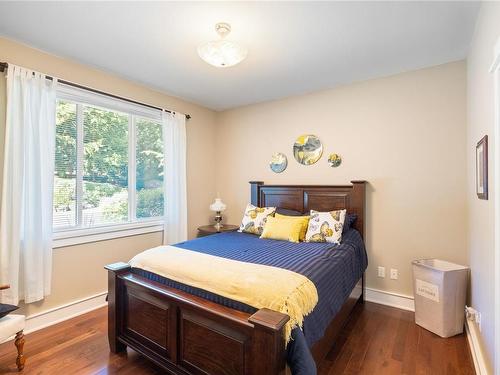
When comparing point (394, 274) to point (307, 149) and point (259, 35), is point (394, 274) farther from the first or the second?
point (259, 35)

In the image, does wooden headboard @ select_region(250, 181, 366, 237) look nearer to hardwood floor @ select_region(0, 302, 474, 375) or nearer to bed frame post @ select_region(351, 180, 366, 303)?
bed frame post @ select_region(351, 180, 366, 303)

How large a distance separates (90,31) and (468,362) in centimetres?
384

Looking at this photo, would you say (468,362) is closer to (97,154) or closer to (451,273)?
(451,273)

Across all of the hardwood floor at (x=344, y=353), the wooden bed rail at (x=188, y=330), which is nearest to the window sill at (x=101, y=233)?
the hardwood floor at (x=344, y=353)

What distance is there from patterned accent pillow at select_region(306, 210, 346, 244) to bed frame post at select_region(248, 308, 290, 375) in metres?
1.48

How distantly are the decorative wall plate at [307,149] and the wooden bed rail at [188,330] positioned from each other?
239cm

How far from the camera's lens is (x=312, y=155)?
11.4 ft

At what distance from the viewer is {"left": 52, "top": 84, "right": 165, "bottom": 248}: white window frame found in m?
2.62

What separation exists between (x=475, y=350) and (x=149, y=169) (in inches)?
142

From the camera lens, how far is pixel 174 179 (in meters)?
3.54

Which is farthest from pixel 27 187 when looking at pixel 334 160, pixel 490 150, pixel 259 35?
pixel 490 150

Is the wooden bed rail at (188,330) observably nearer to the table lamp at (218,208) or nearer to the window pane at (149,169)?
the window pane at (149,169)

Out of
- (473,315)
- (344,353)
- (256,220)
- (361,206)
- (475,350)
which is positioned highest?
(361,206)

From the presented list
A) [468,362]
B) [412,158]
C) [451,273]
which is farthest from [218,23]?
[468,362]
